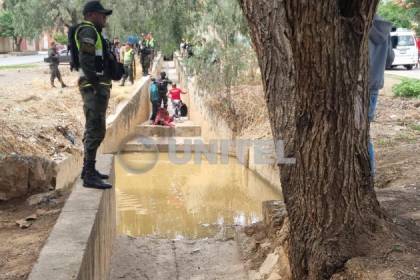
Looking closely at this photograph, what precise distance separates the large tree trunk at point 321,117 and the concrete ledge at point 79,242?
159 centimetres

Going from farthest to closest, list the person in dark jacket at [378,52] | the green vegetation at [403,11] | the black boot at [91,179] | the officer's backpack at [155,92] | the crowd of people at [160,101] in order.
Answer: the green vegetation at [403,11] → the officer's backpack at [155,92] → the crowd of people at [160,101] → the black boot at [91,179] → the person in dark jacket at [378,52]

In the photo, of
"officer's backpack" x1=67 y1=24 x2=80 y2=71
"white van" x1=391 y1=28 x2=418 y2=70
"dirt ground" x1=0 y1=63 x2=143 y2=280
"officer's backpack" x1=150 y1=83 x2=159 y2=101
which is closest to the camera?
"dirt ground" x1=0 y1=63 x2=143 y2=280

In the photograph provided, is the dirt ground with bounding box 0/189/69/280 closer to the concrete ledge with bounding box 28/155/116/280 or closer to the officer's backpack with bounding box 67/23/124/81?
the concrete ledge with bounding box 28/155/116/280

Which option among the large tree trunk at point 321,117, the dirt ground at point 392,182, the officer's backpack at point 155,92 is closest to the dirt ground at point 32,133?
the officer's backpack at point 155,92

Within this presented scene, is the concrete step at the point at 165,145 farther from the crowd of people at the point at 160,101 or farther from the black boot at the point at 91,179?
the black boot at the point at 91,179

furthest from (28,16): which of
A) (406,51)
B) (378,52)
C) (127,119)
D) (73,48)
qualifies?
(378,52)

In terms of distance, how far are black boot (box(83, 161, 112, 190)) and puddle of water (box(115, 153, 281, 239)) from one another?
349cm

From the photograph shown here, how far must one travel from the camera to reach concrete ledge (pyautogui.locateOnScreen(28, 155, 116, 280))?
339 cm

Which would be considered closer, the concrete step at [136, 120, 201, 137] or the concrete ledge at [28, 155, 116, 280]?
the concrete ledge at [28, 155, 116, 280]

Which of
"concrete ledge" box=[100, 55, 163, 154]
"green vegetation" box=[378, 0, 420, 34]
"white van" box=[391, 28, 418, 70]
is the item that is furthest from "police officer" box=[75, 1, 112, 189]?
"white van" box=[391, 28, 418, 70]

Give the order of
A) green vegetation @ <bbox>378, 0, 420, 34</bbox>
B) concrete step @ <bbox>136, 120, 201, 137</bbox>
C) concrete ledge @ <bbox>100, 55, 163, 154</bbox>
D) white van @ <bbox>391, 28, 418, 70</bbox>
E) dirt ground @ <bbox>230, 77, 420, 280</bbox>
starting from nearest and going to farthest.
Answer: dirt ground @ <bbox>230, 77, 420, 280</bbox> < concrete ledge @ <bbox>100, 55, 163, 154</bbox> < concrete step @ <bbox>136, 120, 201, 137</bbox> < green vegetation @ <bbox>378, 0, 420, 34</bbox> < white van @ <bbox>391, 28, 418, 70</bbox>

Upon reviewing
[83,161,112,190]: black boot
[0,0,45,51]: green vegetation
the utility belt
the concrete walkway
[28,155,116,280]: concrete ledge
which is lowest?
the concrete walkway

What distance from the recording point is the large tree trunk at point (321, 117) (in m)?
3.53

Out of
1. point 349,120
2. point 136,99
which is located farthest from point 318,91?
point 136,99
